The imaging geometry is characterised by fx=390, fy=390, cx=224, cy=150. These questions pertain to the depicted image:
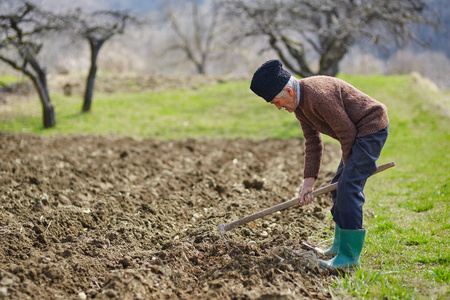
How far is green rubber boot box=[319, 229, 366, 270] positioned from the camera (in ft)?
11.4

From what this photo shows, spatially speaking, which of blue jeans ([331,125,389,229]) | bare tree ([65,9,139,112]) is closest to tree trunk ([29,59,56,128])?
bare tree ([65,9,139,112])

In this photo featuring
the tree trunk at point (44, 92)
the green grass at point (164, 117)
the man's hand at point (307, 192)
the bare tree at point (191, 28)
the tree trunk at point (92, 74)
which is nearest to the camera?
the man's hand at point (307, 192)

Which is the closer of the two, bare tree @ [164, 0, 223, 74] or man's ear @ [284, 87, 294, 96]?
man's ear @ [284, 87, 294, 96]

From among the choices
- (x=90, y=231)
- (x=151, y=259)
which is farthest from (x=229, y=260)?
(x=90, y=231)

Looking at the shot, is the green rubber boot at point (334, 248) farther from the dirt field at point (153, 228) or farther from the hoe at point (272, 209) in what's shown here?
the hoe at point (272, 209)

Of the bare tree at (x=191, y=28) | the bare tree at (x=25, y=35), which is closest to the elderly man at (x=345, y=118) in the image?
the bare tree at (x=25, y=35)

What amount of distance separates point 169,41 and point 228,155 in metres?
28.5

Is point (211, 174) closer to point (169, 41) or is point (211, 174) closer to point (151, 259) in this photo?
point (151, 259)

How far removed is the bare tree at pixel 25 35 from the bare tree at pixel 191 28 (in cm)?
2216

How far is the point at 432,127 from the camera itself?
38.2 ft

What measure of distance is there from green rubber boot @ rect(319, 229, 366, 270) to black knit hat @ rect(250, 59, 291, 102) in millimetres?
1396

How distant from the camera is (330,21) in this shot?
12.5m

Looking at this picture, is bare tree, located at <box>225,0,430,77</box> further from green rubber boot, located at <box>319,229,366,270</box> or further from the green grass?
green rubber boot, located at <box>319,229,366,270</box>

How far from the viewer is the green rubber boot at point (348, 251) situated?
11.4 ft
